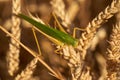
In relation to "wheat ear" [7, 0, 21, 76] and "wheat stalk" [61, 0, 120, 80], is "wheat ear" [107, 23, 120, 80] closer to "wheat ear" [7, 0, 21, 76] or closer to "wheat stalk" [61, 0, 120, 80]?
"wheat stalk" [61, 0, 120, 80]

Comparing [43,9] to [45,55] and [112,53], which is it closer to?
[45,55]

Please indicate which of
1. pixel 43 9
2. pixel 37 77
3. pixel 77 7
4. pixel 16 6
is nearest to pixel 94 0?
pixel 77 7

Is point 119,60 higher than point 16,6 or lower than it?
lower

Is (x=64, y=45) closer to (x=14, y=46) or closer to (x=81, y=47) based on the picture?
(x=81, y=47)

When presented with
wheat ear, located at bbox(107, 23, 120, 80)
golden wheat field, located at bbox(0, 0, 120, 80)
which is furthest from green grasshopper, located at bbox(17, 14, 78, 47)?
wheat ear, located at bbox(107, 23, 120, 80)

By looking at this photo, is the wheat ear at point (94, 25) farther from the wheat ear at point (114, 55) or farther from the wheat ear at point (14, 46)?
the wheat ear at point (14, 46)

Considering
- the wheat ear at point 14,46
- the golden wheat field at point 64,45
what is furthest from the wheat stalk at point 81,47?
the wheat ear at point 14,46

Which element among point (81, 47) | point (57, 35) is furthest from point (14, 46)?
point (81, 47)

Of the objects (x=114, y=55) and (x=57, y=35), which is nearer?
(x=114, y=55)
